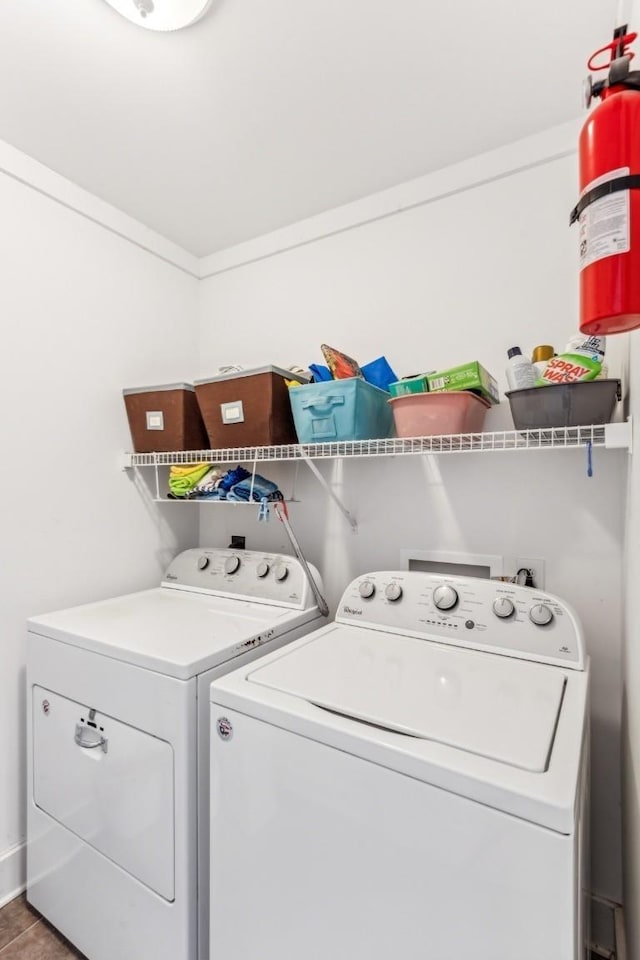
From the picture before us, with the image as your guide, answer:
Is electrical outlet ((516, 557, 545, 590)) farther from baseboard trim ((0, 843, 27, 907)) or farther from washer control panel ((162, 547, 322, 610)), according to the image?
baseboard trim ((0, 843, 27, 907))

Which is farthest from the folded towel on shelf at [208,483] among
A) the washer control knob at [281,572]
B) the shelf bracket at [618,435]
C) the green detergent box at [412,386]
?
the shelf bracket at [618,435]

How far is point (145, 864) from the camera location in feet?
3.99

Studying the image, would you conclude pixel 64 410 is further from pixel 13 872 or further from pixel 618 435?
pixel 618 435

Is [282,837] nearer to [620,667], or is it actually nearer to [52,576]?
[620,667]

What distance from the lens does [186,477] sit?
6.20ft

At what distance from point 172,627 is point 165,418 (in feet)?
2.75

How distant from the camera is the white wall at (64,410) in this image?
1607mm

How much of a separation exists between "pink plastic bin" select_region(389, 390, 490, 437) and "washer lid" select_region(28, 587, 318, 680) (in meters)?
0.72

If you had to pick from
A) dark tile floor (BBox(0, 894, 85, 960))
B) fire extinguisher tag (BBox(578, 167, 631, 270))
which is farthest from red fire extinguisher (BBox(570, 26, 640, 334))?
dark tile floor (BBox(0, 894, 85, 960))

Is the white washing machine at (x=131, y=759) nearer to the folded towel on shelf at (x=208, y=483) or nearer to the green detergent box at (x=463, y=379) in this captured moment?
the folded towel on shelf at (x=208, y=483)

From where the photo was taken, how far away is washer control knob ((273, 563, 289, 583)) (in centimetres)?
171

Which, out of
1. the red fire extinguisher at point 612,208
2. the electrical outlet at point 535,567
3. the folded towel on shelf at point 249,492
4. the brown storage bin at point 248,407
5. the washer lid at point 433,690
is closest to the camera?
the red fire extinguisher at point 612,208

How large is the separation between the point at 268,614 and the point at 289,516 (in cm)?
54

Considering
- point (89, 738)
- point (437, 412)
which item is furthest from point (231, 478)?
point (89, 738)
